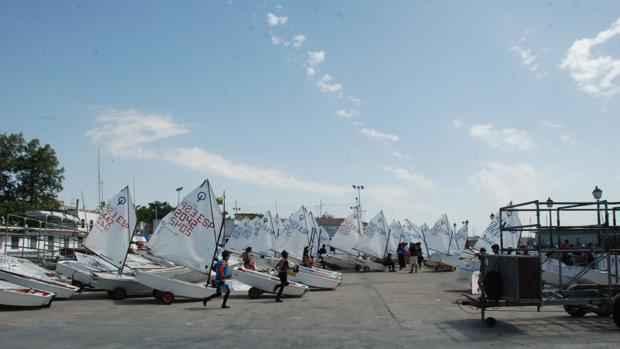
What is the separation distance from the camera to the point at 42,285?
49.4 feet

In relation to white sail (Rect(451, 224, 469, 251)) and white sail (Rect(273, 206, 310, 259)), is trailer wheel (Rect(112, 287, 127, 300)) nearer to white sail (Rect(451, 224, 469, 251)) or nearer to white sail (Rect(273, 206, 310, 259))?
white sail (Rect(273, 206, 310, 259))

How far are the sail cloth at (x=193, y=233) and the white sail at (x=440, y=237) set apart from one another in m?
23.6

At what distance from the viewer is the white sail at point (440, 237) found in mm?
36844

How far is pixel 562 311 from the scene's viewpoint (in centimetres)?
1344

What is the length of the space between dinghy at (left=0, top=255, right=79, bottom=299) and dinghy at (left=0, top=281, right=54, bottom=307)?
1.03 metres

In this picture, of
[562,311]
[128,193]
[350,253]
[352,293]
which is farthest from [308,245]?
[562,311]

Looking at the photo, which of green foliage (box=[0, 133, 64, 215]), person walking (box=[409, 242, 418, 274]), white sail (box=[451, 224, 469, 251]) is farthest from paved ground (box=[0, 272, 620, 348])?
green foliage (box=[0, 133, 64, 215])

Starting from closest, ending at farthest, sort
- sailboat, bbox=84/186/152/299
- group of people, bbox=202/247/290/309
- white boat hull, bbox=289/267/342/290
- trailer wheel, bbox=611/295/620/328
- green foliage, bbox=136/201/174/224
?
trailer wheel, bbox=611/295/620/328
group of people, bbox=202/247/290/309
sailboat, bbox=84/186/152/299
white boat hull, bbox=289/267/342/290
green foliage, bbox=136/201/174/224

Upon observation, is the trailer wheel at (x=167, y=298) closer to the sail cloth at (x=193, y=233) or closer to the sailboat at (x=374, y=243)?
the sail cloth at (x=193, y=233)

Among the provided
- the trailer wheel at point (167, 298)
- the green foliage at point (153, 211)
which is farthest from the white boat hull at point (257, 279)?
the green foliage at point (153, 211)

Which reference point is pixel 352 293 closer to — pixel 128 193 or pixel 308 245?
pixel 128 193

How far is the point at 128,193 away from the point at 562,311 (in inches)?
537

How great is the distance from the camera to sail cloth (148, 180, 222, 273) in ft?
53.0

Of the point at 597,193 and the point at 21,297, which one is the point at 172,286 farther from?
the point at 597,193
